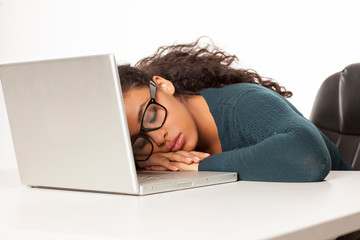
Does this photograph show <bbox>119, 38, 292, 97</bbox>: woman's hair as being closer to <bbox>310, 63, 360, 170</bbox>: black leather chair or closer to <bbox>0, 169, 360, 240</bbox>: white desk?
<bbox>310, 63, 360, 170</bbox>: black leather chair

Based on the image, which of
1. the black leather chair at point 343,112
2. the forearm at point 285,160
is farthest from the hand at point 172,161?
the black leather chair at point 343,112

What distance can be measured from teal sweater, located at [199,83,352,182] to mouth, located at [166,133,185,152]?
127 millimetres

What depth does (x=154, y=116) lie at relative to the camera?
4.17 ft

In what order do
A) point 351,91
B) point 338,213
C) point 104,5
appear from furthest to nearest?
point 104,5
point 351,91
point 338,213

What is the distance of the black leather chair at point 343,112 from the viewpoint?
5.81ft

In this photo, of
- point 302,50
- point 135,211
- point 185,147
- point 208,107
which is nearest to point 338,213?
point 135,211

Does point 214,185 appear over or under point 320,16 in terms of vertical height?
under

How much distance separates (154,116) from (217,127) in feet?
0.73

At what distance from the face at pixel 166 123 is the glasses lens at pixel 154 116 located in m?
0.01

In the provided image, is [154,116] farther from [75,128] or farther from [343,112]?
[343,112]

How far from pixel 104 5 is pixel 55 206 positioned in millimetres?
2876

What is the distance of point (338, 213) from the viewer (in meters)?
0.65

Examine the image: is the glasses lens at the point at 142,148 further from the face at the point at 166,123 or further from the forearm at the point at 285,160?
the forearm at the point at 285,160

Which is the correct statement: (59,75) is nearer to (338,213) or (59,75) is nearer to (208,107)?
(338,213)
